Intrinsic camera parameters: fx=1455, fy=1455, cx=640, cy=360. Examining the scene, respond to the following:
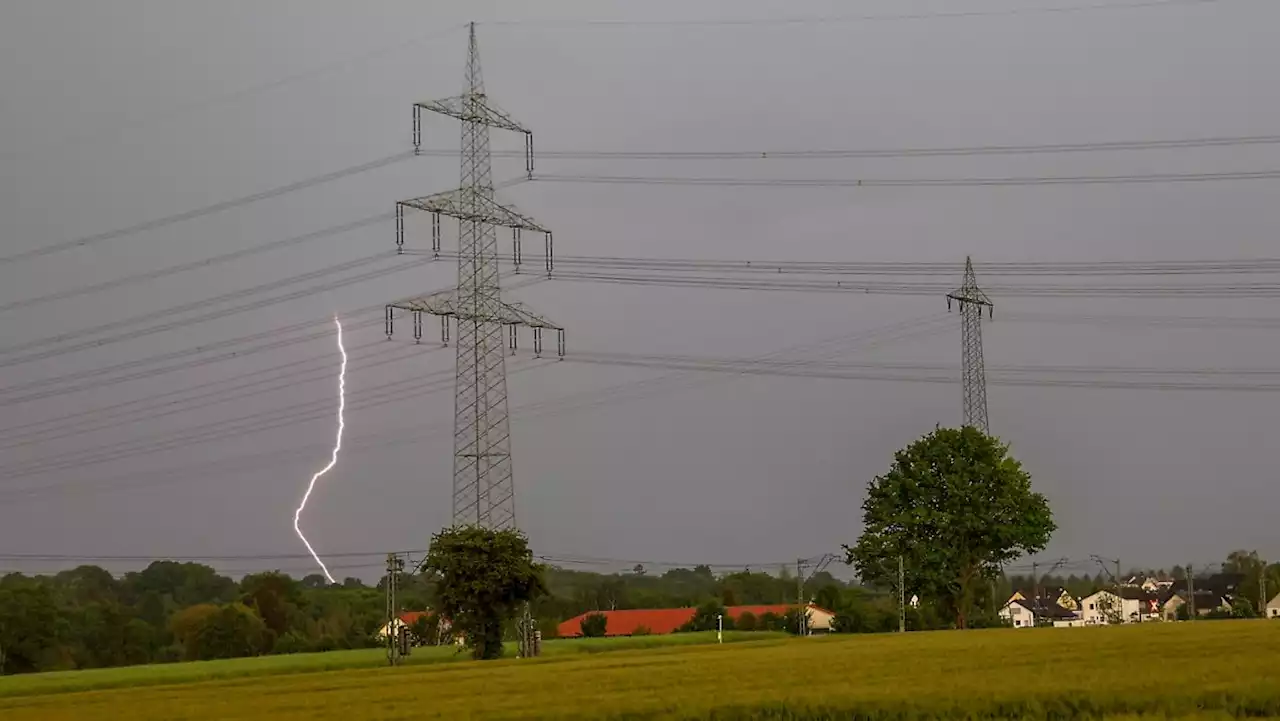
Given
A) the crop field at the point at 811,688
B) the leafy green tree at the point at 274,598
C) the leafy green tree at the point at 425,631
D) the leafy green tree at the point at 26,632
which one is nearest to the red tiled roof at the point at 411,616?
the leafy green tree at the point at 425,631

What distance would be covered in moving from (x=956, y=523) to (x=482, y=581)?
2007 inches

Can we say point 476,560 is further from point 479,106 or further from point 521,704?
point 521,704

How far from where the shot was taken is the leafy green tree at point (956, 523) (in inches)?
5162

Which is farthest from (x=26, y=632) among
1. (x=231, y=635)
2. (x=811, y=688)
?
(x=811, y=688)

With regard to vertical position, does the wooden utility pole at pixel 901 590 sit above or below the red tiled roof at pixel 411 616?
above

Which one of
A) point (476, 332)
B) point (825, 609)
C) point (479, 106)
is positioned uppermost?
point (479, 106)

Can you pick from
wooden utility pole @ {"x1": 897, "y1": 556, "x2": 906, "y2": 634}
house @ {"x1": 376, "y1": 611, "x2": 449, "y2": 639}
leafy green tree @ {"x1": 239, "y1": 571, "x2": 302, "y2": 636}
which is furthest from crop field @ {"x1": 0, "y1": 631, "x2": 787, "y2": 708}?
leafy green tree @ {"x1": 239, "y1": 571, "x2": 302, "y2": 636}

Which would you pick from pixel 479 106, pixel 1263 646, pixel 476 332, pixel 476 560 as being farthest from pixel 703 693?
pixel 476 560

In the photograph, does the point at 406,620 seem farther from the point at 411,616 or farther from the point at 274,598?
the point at 274,598

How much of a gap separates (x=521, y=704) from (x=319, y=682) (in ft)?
94.0

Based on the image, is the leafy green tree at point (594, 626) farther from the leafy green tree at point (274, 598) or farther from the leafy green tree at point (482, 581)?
the leafy green tree at point (482, 581)

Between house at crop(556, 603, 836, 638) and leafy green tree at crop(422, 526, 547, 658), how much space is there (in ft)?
219

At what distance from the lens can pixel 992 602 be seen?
449 ft

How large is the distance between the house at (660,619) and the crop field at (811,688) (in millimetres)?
90455
